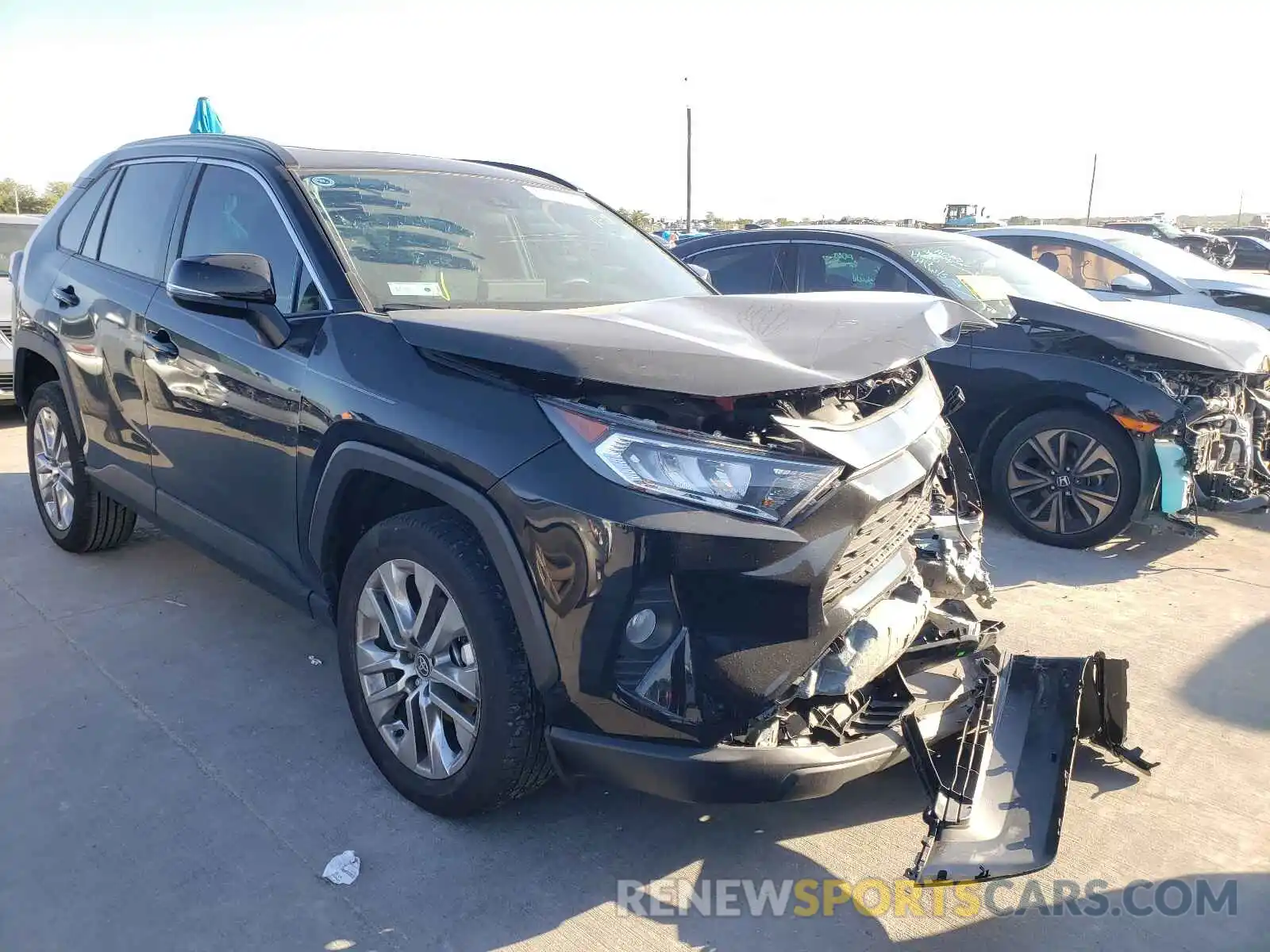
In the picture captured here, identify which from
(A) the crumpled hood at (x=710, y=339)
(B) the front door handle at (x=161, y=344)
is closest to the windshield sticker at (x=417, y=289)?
(A) the crumpled hood at (x=710, y=339)

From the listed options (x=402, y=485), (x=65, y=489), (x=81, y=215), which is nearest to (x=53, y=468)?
(x=65, y=489)

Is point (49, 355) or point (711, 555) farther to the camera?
point (49, 355)

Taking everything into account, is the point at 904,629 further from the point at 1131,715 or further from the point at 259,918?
the point at 259,918

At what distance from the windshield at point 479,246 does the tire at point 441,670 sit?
2.66 ft

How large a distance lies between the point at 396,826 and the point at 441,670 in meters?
0.53

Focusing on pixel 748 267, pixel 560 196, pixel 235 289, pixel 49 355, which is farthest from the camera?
pixel 748 267

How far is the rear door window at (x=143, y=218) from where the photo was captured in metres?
3.86

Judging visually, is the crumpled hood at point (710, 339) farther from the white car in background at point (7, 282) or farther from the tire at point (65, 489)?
the white car in background at point (7, 282)

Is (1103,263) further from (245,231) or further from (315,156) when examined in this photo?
(245,231)

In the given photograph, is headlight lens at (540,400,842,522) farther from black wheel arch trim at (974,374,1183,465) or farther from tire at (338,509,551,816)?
black wheel arch trim at (974,374,1183,465)

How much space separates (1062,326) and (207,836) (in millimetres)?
4539

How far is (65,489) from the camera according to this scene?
4.73 meters

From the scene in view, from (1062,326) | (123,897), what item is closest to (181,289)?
(123,897)

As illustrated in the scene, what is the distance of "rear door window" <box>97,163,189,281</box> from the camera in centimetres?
386
